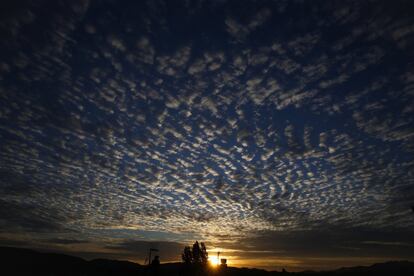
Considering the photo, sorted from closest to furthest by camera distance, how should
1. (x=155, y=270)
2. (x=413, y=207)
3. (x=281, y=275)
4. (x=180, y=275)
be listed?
1. (x=155, y=270)
2. (x=413, y=207)
3. (x=180, y=275)
4. (x=281, y=275)

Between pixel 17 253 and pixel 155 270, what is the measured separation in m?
178

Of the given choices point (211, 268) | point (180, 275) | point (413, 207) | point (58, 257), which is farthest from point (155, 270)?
point (58, 257)

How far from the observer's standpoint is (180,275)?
5334 cm

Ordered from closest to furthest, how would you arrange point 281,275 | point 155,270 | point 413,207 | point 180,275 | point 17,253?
point 155,270, point 413,207, point 180,275, point 281,275, point 17,253

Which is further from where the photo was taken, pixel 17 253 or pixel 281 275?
pixel 17 253

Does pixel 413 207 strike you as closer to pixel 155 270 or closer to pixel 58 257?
A: pixel 155 270

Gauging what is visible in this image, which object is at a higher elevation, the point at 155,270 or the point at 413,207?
the point at 413,207

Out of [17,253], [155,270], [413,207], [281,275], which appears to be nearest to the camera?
[155,270]

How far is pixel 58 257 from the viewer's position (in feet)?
591

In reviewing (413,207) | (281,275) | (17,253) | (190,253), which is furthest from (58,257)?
(413,207)

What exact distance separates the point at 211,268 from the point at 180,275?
26.0 meters

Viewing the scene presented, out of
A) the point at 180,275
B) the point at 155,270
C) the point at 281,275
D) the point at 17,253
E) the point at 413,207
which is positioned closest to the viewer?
the point at 155,270

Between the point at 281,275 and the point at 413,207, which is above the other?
the point at 413,207

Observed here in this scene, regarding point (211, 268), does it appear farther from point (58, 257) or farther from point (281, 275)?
point (58, 257)
